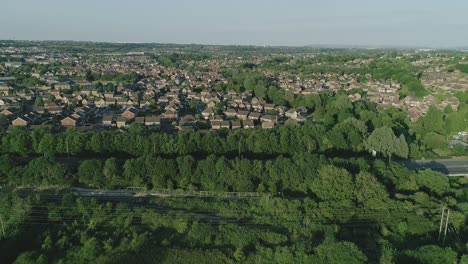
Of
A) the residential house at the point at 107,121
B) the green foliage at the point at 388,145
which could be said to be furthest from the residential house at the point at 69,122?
the green foliage at the point at 388,145

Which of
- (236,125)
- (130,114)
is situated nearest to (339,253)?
(236,125)

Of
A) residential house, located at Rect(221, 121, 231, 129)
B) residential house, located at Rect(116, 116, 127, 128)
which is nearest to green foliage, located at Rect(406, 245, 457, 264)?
residential house, located at Rect(221, 121, 231, 129)

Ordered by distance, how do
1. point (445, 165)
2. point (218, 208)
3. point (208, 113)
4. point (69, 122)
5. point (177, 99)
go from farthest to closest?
1. point (177, 99)
2. point (208, 113)
3. point (69, 122)
4. point (445, 165)
5. point (218, 208)

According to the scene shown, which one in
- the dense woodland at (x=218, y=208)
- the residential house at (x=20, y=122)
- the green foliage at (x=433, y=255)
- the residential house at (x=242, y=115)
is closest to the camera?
the green foliage at (x=433, y=255)

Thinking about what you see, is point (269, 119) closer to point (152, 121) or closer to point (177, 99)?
point (152, 121)

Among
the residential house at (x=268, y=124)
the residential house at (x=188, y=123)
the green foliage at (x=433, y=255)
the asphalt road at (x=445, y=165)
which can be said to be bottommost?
the green foliage at (x=433, y=255)

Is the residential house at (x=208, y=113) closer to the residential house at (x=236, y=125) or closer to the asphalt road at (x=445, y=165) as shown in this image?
the residential house at (x=236, y=125)

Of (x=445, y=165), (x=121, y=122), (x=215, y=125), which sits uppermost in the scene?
(x=121, y=122)
